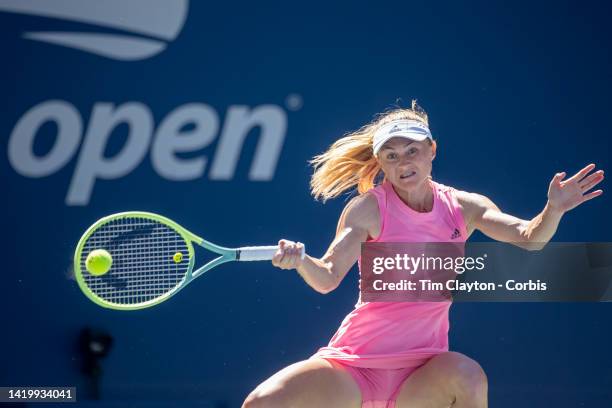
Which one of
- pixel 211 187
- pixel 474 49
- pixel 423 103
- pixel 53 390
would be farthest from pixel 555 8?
pixel 53 390

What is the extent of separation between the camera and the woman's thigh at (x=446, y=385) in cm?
318

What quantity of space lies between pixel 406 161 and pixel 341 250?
0.36 meters

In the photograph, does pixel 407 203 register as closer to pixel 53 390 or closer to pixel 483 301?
pixel 483 301

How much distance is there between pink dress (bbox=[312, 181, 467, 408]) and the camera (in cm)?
339

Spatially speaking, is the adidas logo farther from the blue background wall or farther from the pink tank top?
the blue background wall

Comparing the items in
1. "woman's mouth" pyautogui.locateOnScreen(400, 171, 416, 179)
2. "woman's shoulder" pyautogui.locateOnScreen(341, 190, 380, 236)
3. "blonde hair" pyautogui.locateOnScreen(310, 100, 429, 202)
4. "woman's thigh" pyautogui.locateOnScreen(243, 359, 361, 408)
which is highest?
"blonde hair" pyautogui.locateOnScreen(310, 100, 429, 202)

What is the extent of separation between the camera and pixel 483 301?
4711mm

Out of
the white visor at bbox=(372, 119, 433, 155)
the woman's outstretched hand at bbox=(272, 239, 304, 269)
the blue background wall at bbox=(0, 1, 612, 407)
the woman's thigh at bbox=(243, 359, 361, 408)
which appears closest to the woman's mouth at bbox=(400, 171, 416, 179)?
the white visor at bbox=(372, 119, 433, 155)

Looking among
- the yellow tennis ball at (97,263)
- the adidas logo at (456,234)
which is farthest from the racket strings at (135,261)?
the adidas logo at (456,234)

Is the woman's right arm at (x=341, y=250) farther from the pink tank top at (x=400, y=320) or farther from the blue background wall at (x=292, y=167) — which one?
the blue background wall at (x=292, y=167)

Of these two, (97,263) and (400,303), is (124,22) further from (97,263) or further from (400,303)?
(400,303)

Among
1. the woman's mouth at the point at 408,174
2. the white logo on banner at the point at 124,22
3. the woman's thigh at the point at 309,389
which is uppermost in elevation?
the white logo on banner at the point at 124,22

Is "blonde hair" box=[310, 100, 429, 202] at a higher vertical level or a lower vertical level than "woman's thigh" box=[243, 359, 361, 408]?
higher

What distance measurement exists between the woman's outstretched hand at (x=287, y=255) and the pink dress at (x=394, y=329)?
0.41 metres
